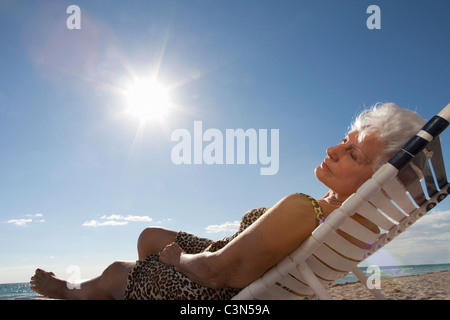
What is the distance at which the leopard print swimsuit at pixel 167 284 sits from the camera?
6.67 feet

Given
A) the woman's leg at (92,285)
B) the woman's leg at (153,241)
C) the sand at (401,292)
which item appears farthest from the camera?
the sand at (401,292)

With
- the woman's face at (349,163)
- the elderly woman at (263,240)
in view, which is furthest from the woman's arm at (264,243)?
the woman's face at (349,163)

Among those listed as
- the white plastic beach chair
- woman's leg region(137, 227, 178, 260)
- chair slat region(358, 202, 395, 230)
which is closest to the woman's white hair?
the white plastic beach chair

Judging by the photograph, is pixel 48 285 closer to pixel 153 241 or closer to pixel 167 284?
pixel 153 241

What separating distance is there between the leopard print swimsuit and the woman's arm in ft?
0.45

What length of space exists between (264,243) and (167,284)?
2.54 ft

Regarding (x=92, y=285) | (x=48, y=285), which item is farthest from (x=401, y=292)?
(x=48, y=285)

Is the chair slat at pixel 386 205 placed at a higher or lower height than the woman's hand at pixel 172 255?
higher

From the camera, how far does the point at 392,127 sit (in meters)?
1.96

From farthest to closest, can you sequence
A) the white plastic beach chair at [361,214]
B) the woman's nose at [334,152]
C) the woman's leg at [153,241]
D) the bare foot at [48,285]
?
the bare foot at [48,285] < the woman's leg at [153,241] < the woman's nose at [334,152] < the white plastic beach chair at [361,214]

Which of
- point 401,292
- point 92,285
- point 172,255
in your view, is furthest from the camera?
point 401,292

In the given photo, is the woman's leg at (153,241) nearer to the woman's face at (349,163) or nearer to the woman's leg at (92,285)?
the woman's leg at (92,285)
